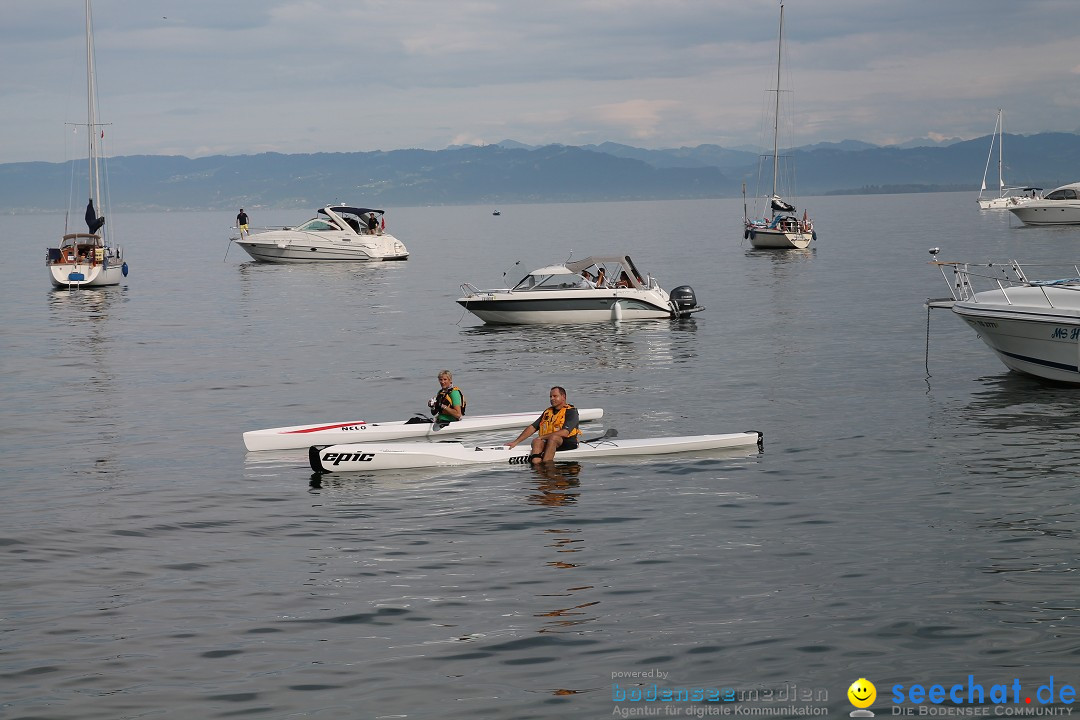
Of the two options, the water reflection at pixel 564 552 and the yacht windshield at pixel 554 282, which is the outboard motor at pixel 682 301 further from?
the water reflection at pixel 564 552

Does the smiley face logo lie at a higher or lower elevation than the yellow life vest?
lower

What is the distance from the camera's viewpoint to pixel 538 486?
59.9ft

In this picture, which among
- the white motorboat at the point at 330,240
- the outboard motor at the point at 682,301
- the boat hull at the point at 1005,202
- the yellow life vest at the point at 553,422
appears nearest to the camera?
the yellow life vest at the point at 553,422

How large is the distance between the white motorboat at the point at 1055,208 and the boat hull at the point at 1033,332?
8336 centimetres

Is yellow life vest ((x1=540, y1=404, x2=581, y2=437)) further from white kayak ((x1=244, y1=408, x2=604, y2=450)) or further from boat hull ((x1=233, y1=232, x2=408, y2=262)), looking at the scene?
boat hull ((x1=233, y1=232, x2=408, y2=262))

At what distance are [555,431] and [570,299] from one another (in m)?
20.5

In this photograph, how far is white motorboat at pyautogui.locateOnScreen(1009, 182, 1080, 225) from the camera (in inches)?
4026

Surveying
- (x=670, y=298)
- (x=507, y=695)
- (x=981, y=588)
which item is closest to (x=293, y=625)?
(x=507, y=695)

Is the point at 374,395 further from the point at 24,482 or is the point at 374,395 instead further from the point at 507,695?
the point at 507,695

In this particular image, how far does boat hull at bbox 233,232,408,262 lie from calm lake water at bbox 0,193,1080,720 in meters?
40.8

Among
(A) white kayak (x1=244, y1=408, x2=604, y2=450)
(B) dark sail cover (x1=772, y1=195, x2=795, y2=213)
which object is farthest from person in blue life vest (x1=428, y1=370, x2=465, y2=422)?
(B) dark sail cover (x1=772, y1=195, x2=795, y2=213)

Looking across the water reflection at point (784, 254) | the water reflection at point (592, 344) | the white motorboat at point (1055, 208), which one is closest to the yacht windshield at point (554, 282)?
the water reflection at point (592, 344)

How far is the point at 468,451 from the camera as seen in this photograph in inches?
779

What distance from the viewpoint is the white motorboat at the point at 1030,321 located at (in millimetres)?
24031
